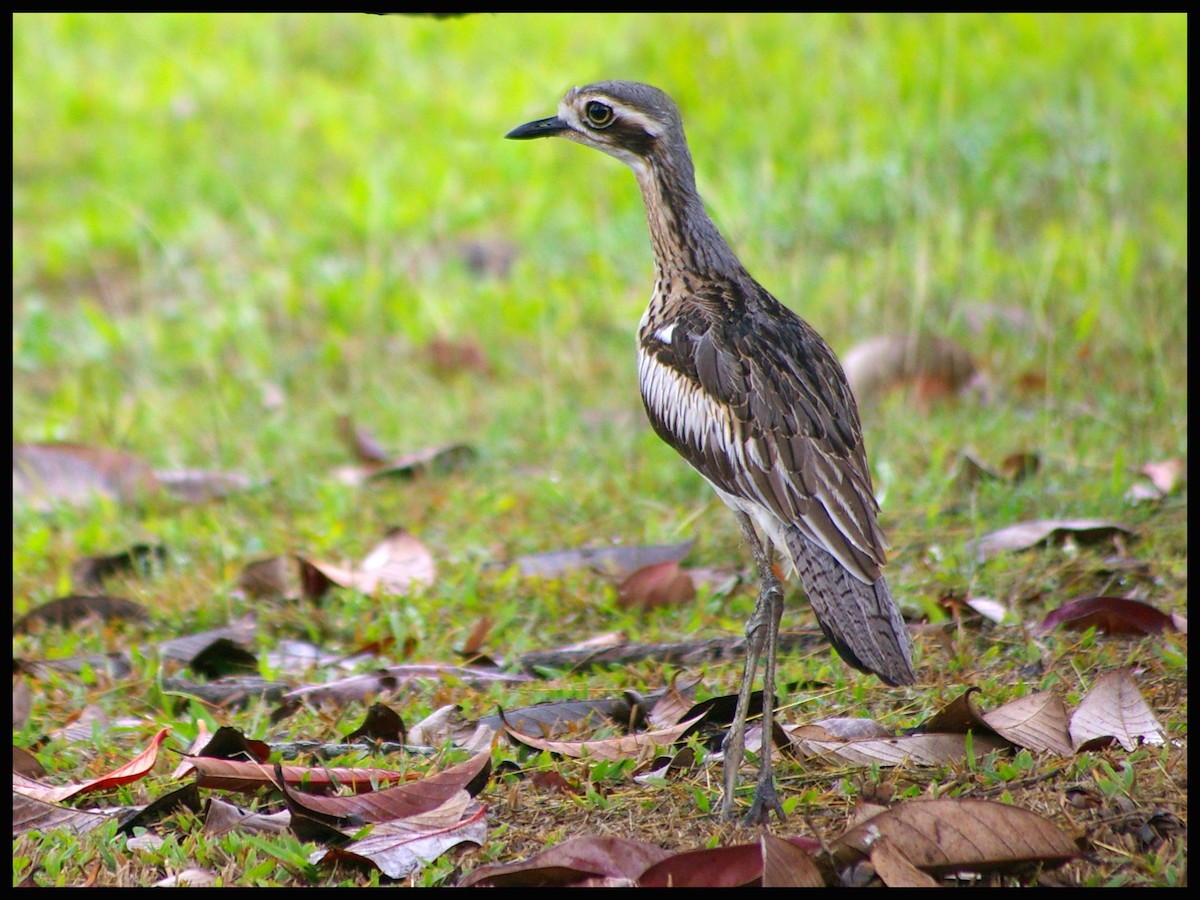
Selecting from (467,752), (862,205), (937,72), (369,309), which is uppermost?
(937,72)

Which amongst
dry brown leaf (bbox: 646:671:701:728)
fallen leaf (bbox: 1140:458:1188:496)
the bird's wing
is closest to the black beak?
the bird's wing

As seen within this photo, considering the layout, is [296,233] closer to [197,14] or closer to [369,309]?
[369,309]

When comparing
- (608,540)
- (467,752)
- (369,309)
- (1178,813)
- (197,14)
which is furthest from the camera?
(197,14)

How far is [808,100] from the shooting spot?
8.33 metres

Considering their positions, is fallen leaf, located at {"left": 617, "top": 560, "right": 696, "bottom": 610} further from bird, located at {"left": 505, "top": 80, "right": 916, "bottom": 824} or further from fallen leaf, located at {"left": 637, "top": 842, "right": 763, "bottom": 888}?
fallen leaf, located at {"left": 637, "top": 842, "right": 763, "bottom": 888}

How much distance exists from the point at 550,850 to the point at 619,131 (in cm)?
203

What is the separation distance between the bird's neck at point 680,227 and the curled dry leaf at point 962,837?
1605 mm

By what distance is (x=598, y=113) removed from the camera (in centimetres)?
407

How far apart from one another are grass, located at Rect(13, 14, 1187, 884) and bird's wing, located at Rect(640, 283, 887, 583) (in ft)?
1.94

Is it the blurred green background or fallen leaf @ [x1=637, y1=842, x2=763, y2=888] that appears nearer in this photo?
fallen leaf @ [x1=637, y1=842, x2=763, y2=888]

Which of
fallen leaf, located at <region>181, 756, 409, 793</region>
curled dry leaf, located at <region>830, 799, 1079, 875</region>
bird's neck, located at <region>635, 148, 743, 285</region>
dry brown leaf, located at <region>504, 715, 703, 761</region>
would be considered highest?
bird's neck, located at <region>635, 148, 743, 285</region>

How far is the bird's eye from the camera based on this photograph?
4.06m

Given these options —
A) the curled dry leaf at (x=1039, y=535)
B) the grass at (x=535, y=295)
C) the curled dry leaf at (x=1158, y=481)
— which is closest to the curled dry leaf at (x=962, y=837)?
the grass at (x=535, y=295)
